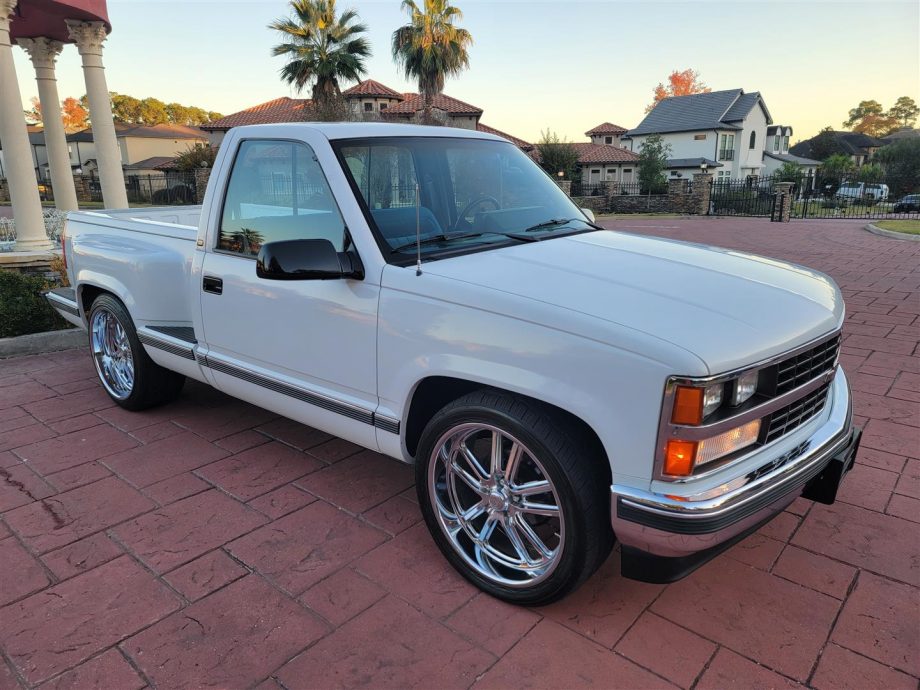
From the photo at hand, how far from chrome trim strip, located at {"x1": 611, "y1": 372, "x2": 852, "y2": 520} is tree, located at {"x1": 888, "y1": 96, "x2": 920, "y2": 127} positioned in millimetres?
133110

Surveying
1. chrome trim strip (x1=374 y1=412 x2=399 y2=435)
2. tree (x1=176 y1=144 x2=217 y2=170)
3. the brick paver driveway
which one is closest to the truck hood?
chrome trim strip (x1=374 y1=412 x2=399 y2=435)

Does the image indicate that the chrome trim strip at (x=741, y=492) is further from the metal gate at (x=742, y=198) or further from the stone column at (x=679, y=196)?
the stone column at (x=679, y=196)

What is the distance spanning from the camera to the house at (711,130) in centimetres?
5466

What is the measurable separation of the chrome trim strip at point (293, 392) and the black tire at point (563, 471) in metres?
0.57

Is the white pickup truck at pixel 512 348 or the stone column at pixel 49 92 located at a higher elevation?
the stone column at pixel 49 92

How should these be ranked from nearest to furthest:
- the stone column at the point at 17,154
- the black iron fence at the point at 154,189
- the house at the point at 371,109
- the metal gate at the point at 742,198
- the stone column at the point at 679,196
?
the stone column at the point at 17,154 < the metal gate at the point at 742,198 < the stone column at the point at 679,196 < the black iron fence at the point at 154,189 < the house at the point at 371,109

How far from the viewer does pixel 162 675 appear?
7.56 ft

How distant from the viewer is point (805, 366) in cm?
249

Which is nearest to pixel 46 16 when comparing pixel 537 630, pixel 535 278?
pixel 535 278

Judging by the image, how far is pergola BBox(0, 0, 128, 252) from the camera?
881cm

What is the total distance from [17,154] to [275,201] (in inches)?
310

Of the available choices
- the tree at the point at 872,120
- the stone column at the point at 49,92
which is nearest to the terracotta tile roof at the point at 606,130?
the stone column at the point at 49,92

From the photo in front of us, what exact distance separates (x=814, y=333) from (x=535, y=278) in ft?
3.58

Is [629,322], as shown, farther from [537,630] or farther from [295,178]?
[295,178]
